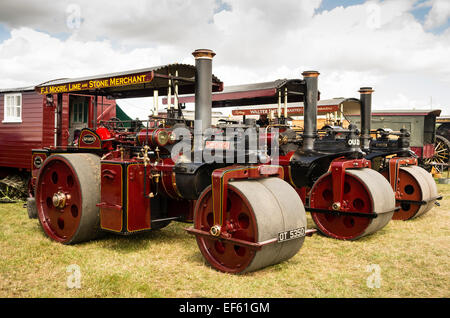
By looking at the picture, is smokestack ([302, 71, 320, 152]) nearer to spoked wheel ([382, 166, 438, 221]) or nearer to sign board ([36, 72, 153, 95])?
spoked wheel ([382, 166, 438, 221])

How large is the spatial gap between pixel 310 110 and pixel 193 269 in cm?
323

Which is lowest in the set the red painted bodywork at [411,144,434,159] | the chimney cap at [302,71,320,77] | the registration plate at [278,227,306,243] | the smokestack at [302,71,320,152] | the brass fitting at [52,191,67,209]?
the registration plate at [278,227,306,243]

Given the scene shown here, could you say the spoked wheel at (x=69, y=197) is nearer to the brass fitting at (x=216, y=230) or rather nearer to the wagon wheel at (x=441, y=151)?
the brass fitting at (x=216, y=230)

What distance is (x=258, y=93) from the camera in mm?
6758

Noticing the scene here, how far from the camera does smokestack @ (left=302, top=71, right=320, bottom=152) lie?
238 inches

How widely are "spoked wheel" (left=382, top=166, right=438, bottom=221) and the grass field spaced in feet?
4.34

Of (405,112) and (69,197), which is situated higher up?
(405,112)

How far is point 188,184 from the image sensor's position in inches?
169

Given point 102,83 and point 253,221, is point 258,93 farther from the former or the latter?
point 253,221

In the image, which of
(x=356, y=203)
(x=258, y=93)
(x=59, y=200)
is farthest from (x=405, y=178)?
(x=59, y=200)

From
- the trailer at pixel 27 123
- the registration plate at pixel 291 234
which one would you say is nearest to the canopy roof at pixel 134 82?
the trailer at pixel 27 123

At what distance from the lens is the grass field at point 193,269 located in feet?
11.1

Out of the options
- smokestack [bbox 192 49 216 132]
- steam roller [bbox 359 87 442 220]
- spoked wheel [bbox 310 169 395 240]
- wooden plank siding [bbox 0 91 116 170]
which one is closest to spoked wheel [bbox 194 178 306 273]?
smokestack [bbox 192 49 216 132]

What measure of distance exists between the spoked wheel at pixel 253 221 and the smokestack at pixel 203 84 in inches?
41.8
